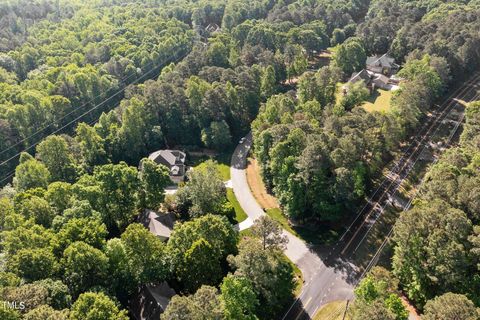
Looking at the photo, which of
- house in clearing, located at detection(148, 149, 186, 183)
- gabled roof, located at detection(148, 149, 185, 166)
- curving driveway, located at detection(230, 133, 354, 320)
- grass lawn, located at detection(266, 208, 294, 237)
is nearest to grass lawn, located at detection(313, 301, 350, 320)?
curving driveway, located at detection(230, 133, 354, 320)

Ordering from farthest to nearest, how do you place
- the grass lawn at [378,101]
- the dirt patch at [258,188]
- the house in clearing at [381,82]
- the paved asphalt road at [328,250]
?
the house in clearing at [381,82]
the grass lawn at [378,101]
the dirt patch at [258,188]
the paved asphalt road at [328,250]

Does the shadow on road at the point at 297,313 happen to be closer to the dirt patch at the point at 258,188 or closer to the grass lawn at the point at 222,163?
the dirt patch at the point at 258,188

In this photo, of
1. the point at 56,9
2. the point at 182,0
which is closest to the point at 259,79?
the point at 182,0

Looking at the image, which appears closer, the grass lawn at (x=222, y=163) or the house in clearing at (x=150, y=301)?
the house in clearing at (x=150, y=301)

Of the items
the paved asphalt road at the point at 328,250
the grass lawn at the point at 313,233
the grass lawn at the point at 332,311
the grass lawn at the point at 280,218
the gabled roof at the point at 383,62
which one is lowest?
the grass lawn at the point at 280,218

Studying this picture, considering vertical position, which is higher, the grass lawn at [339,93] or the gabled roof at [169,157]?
the grass lawn at [339,93]

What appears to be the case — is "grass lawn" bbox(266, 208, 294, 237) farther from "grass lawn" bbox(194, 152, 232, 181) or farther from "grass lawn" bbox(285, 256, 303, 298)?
"grass lawn" bbox(194, 152, 232, 181)

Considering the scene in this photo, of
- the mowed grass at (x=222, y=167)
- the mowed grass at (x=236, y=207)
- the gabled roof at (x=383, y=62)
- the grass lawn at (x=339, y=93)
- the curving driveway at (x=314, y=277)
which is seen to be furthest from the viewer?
the gabled roof at (x=383, y=62)

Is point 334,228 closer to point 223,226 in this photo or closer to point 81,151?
point 223,226

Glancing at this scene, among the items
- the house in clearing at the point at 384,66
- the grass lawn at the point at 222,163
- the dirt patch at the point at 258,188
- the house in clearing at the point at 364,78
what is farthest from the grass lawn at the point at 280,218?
the house in clearing at the point at 384,66
